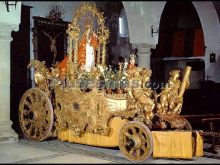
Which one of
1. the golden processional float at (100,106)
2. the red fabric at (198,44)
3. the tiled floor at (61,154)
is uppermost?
the red fabric at (198,44)

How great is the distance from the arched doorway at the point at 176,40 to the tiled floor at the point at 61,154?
42.9 feet

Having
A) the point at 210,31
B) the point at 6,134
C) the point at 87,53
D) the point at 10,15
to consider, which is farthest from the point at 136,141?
the point at 210,31

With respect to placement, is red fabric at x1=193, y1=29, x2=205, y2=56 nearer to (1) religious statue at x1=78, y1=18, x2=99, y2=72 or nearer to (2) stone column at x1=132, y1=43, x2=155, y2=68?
(2) stone column at x1=132, y1=43, x2=155, y2=68

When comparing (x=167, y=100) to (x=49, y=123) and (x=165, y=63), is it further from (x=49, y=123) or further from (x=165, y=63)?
(x=165, y=63)

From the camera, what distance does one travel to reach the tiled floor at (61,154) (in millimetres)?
7078

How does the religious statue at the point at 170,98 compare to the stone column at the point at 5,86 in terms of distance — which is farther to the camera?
the stone column at the point at 5,86

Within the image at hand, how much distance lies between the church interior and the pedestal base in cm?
2

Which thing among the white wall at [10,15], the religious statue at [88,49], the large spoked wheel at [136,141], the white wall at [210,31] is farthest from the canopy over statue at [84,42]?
the white wall at [210,31]

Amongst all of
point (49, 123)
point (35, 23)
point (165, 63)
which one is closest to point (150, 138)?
point (49, 123)

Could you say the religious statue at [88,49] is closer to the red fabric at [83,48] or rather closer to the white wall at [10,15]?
the red fabric at [83,48]

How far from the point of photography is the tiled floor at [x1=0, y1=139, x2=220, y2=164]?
23.2 ft

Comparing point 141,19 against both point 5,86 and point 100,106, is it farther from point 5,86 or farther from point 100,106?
point 100,106

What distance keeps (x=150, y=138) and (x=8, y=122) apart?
4.16 meters

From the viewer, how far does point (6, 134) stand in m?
9.34
